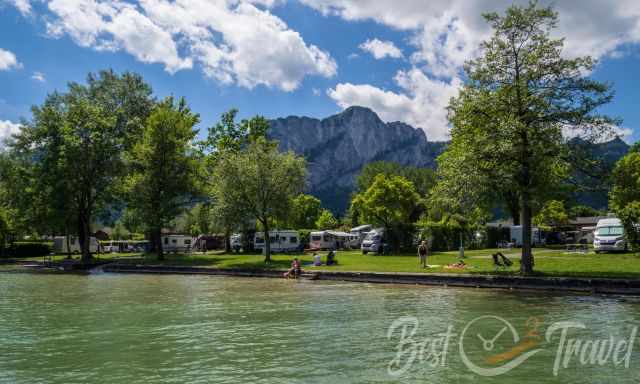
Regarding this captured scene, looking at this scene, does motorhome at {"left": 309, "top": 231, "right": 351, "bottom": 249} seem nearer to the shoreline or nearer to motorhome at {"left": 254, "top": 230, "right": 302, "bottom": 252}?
motorhome at {"left": 254, "top": 230, "right": 302, "bottom": 252}

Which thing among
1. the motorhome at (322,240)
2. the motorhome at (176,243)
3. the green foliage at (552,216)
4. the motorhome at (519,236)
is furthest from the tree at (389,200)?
the green foliage at (552,216)

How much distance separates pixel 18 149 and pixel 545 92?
4504 centimetres

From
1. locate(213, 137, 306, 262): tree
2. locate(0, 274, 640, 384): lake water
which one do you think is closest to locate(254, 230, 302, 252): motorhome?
locate(213, 137, 306, 262): tree

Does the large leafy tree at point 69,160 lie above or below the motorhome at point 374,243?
above

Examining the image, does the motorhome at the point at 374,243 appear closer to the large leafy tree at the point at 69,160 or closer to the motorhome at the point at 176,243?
the large leafy tree at the point at 69,160

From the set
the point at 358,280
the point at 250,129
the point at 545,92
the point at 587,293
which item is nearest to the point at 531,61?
the point at 545,92

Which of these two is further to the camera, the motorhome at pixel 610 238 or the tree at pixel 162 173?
the tree at pixel 162 173

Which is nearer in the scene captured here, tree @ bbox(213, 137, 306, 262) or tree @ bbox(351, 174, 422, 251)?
tree @ bbox(213, 137, 306, 262)

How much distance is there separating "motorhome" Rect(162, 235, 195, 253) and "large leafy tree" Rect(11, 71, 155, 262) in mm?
16470

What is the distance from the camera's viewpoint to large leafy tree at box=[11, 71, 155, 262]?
45.8 m

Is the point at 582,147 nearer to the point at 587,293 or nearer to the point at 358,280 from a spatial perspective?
the point at 587,293

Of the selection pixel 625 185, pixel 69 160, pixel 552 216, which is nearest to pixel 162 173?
pixel 69 160

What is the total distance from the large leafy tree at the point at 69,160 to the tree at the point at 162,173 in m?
2.71

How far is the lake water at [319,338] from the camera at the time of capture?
9.64 m
